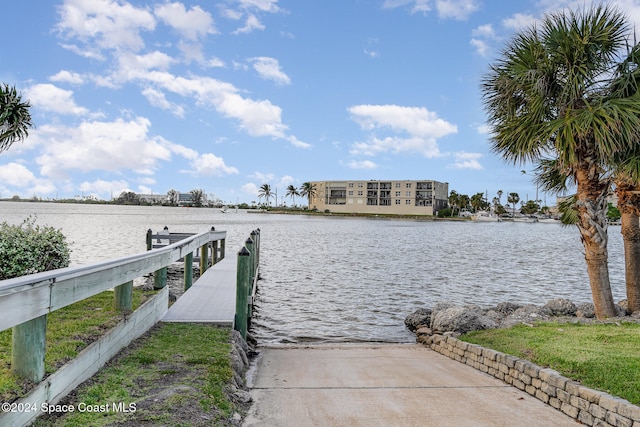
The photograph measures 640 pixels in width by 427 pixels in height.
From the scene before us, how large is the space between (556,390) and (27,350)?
5.78m

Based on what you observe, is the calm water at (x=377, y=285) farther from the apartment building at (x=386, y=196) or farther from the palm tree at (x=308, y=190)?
the palm tree at (x=308, y=190)

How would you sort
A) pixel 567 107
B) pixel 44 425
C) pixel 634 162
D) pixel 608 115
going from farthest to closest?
pixel 567 107, pixel 634 162, pixel 608 115, pixel 44 425

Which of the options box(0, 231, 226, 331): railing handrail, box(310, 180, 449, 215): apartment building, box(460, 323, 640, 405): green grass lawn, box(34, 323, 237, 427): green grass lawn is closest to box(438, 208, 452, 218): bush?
box(310, 180, 449, 215): apartment building

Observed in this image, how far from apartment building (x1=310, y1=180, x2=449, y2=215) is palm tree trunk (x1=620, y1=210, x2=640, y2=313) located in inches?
5454

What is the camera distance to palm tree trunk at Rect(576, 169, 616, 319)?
38.7ft

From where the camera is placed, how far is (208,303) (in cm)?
856

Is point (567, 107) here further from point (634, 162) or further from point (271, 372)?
point (271, 372)

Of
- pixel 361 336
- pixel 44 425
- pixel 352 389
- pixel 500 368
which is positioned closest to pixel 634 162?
pixel 500 368

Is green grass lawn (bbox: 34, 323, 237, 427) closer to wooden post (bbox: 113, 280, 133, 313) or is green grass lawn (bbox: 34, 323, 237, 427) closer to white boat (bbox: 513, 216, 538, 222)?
wooden post (bbox: 113, 280, 133, 313)

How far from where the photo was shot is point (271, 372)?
289 inches

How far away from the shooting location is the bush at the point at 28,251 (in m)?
7.99

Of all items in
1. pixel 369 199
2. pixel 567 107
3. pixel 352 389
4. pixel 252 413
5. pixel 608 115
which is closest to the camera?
pixel 252 413

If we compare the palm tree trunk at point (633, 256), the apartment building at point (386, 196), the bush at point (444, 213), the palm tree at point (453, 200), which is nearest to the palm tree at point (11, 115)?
the palm tree trunk at point (633, 256)

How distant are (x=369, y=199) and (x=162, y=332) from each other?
499ft
